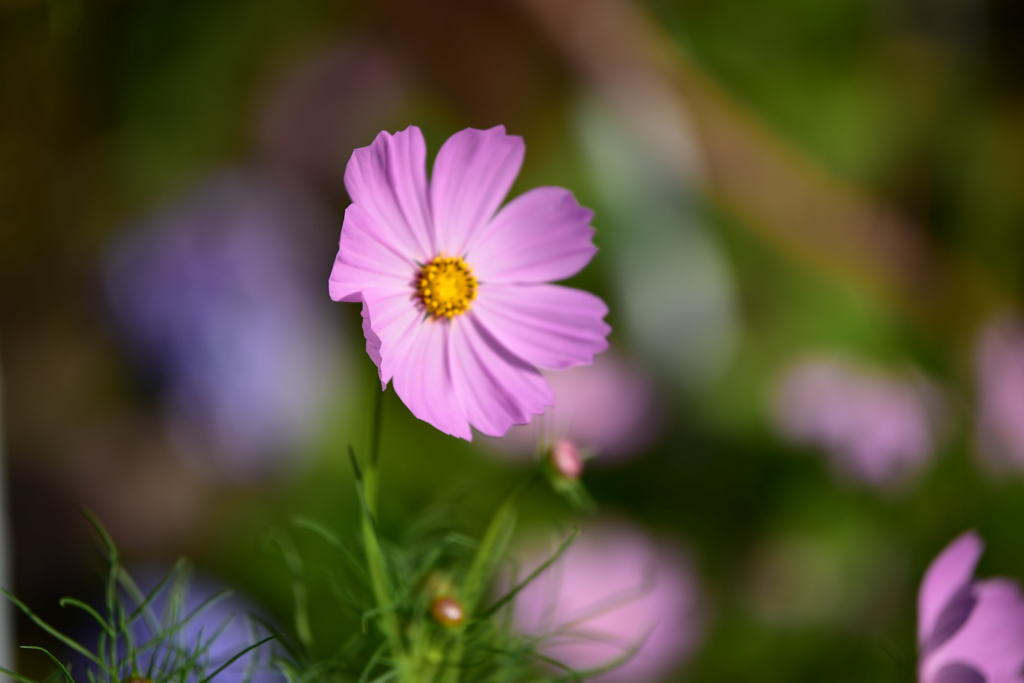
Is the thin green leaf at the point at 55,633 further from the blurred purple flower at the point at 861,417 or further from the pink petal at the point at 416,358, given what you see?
the blurred purple flower at the point at 861,417

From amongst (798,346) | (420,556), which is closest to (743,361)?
(798,346)

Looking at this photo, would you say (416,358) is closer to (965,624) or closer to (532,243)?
(532,243)

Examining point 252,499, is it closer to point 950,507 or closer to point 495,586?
point 495,586

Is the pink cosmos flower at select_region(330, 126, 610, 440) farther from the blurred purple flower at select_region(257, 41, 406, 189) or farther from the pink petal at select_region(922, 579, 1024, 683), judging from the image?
the blurred purple flower at select_region(257, 41, 406, 189)

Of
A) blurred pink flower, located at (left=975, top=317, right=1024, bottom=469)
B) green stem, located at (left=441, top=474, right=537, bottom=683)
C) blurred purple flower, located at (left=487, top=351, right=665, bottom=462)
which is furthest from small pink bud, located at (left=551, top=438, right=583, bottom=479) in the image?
blurred pink flower, located at (left=975, top=317, right=1024, bottom=469)

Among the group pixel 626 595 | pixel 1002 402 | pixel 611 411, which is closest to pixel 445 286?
pixel 626 595

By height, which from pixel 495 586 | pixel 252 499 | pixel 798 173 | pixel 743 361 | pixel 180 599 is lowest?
pixel 180 599
